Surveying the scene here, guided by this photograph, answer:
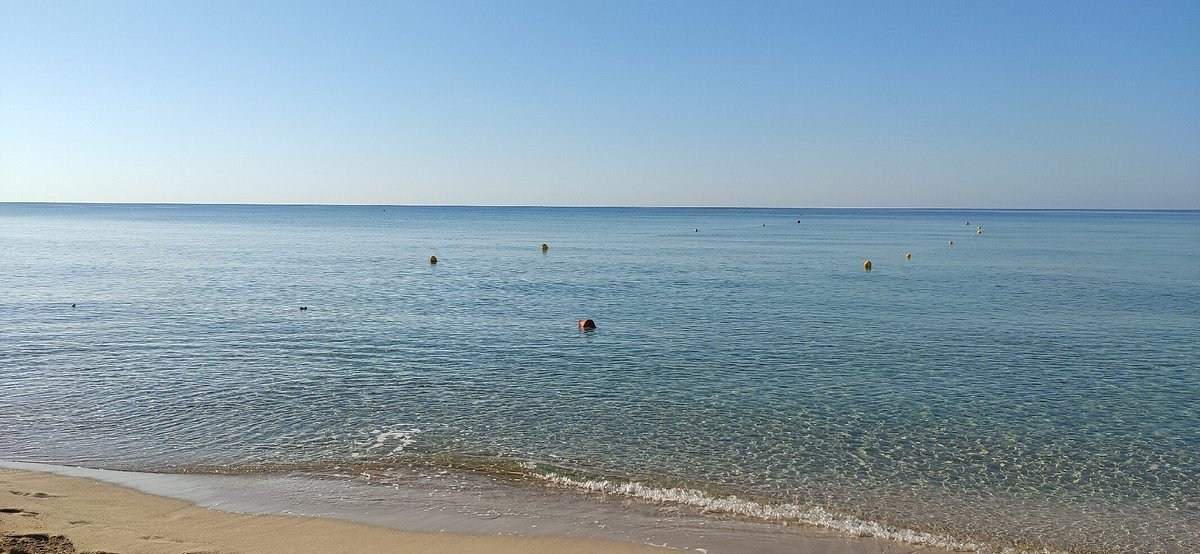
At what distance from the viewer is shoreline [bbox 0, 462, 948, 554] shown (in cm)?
→ 959

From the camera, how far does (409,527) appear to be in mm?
10312

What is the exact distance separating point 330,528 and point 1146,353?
22.1 m

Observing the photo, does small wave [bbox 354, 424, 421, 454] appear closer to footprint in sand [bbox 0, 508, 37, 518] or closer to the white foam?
the white foam

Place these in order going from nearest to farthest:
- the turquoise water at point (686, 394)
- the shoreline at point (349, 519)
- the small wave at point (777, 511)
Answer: the shoreline at point (349, 519)
the small wave at point (777, 511)
the turquoise water at point (686, 394)

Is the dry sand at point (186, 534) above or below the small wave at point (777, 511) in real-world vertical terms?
above

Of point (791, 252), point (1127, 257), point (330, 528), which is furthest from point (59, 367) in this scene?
point (1127, 257)

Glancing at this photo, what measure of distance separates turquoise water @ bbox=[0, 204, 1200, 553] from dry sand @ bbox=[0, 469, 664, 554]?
2.02 metres

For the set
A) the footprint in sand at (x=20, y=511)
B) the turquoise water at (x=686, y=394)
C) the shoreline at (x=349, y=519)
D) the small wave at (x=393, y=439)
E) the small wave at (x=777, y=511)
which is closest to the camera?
the shoreline at (x=349, y=519)

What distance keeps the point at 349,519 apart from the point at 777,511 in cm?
558

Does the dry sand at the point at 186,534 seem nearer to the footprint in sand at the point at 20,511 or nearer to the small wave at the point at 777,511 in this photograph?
the footprint in sand at the point at 20,511

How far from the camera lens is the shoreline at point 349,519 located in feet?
31.5

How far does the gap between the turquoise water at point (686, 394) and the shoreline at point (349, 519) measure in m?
0.67

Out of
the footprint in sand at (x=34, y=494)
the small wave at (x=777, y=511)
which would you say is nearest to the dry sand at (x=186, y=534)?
the footprint in sand at (x=34, y=494)

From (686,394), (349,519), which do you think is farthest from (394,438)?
(686,394)
